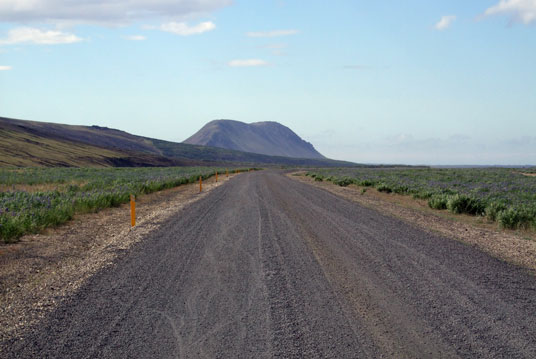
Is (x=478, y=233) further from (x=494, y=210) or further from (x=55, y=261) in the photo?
(x=55, y=261)

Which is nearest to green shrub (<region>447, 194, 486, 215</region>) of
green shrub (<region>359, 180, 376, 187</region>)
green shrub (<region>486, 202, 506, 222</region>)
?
green shrub (<region>486, 202, 506, 222</region>)

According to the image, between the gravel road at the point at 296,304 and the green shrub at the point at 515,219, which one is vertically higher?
the green shrub at the point at 515,219

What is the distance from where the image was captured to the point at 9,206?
51.0ft

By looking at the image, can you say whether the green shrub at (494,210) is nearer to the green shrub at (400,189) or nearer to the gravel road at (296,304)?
the gravel road at (296,304)

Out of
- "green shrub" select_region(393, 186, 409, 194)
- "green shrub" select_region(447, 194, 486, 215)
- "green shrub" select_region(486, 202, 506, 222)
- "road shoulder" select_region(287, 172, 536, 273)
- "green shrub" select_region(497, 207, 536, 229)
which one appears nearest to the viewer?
"road shoulder" select_region(287, 172, 536, 273)

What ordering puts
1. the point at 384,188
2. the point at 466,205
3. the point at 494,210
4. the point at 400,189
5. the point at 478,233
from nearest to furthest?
1. the point at 478,233
2. the point at 494,210
3. the point at 466,205
4. the point at 400,189
5. the point at 384,188

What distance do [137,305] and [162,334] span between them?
1.26 meters

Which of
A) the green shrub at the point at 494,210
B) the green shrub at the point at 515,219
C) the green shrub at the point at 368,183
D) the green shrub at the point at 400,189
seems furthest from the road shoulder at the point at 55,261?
the green shrub at the point at 368,183

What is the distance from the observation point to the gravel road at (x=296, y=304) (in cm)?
544

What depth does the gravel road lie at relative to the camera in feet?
17.8

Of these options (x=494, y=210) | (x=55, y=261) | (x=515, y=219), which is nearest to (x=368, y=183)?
(x=494, y=210)

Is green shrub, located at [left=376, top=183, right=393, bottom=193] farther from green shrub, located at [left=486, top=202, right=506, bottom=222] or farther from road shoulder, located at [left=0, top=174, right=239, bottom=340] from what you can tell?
road shoulder, located at [left=0, top=174, right=239, bottom=340]

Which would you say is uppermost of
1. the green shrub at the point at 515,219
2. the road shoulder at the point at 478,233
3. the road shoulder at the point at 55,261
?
the green shrub at the point at 515,219

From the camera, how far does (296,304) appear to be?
6957 millimetres
